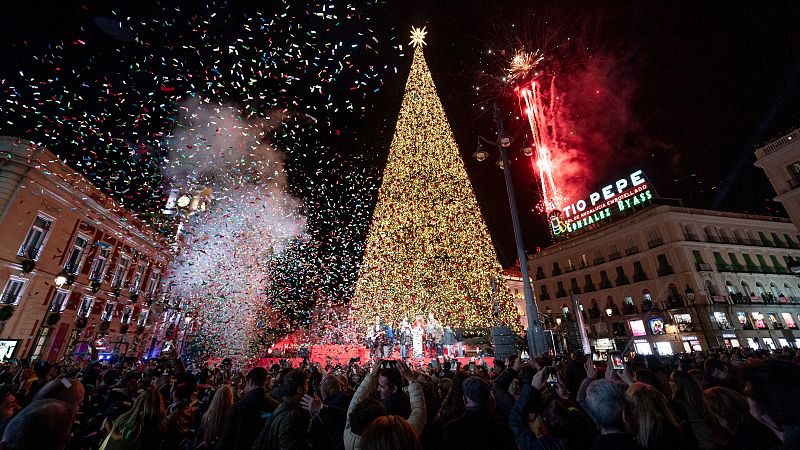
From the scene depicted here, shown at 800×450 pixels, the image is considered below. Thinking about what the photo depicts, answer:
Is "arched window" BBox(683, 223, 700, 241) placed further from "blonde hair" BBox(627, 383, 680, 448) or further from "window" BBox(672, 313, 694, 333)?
"blonde hair" BBox(627, 383, 680, 448)

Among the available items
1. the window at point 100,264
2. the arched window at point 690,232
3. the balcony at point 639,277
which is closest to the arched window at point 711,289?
the arched window at point 690,232

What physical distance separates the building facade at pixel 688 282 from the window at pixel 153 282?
133ft

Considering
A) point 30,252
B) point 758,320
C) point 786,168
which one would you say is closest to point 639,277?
point 758,320

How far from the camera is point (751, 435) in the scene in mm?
2289

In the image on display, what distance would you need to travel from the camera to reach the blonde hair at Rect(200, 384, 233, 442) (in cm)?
380

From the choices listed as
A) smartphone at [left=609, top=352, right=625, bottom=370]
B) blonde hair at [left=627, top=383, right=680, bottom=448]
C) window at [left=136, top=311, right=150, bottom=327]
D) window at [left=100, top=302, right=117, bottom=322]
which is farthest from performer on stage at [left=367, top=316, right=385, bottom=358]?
window at [left=136, top=311, right=150, bottom=327]

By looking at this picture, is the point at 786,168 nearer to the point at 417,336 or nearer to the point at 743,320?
the point at 743,320

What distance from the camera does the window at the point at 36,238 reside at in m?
18.0

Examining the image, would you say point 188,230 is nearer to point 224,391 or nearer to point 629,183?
point 224,391

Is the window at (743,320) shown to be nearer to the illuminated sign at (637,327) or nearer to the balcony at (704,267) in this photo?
the balcony at (704,267)

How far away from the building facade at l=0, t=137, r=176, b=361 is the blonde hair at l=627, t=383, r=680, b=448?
1542 centimetres

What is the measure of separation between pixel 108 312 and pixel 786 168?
4854cm

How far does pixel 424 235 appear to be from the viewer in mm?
18375

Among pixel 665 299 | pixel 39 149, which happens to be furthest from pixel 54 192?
pixel 665 299
